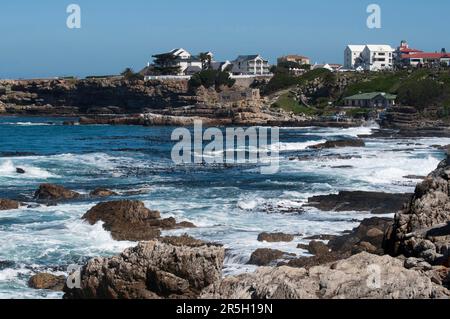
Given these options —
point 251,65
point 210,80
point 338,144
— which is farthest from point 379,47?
point 338,144

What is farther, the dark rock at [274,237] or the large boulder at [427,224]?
the dark rock at [274,237]

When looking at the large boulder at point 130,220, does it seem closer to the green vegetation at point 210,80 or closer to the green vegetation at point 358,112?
the green vegetation at point 358,112

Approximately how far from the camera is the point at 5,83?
109m

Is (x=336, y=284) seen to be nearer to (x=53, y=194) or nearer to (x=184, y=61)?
(x=53, y=194)

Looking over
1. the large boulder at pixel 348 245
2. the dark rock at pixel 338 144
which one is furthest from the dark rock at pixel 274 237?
the dark rock at pixel 338 144

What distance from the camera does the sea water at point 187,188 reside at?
1894 cm

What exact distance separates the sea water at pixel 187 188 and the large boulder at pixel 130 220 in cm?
36

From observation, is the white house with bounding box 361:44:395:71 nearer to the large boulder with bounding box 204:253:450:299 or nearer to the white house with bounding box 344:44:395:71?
the white house with bounding box 344:44:395:71

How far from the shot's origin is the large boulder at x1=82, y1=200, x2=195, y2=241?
67.6 ft

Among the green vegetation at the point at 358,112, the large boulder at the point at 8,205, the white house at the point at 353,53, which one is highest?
the white house at the point at 353,53

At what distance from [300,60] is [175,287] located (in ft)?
426

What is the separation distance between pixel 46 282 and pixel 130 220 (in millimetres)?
6725

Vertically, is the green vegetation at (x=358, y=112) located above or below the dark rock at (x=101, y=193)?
above
